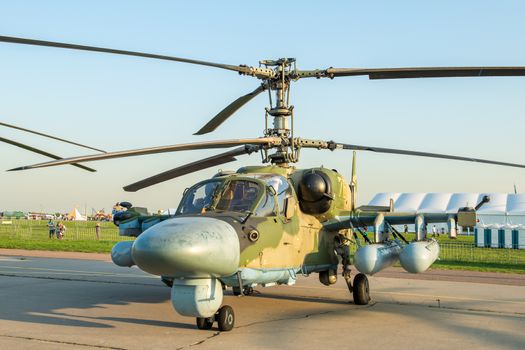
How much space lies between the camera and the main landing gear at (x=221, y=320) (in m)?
8.37

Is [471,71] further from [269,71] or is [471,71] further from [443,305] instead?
[443,305]

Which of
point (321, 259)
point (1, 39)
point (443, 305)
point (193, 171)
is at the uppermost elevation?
point (1, 39)

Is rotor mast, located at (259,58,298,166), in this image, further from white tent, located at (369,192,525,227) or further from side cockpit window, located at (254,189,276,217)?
white tent, located at (369,192,525,227)

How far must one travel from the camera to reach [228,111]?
10633 mm

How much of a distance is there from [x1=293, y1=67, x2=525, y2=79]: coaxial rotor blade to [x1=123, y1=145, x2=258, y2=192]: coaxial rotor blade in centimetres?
199

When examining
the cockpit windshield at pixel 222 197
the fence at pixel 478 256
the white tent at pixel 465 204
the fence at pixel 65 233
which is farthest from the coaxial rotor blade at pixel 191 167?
the white tent at pixel 465 204

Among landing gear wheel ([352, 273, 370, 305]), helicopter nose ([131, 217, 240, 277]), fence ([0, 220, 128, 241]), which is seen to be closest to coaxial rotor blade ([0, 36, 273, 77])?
helicopter nose ([131, 217, 240, 277])

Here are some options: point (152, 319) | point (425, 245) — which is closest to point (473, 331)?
point (425, 245)

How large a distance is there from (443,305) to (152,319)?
19.2ft

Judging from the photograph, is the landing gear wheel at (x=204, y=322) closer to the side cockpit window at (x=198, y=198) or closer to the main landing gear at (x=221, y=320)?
the main landing gear at (x=221, y=320)

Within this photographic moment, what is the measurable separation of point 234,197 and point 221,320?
6.40 feet

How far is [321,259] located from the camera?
11031 mm

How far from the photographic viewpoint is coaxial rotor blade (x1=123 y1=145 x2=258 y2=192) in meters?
10.7

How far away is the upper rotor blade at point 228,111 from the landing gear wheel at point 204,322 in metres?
3.85
